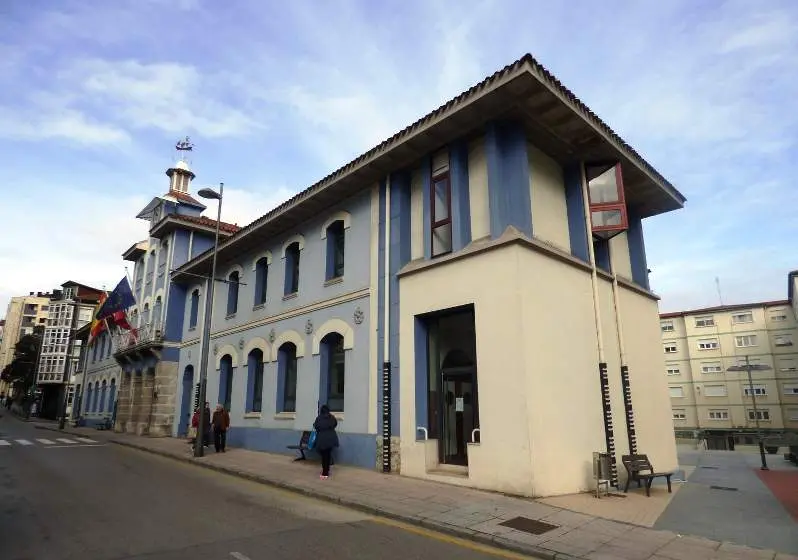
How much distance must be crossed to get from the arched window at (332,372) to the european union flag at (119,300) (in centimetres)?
1456

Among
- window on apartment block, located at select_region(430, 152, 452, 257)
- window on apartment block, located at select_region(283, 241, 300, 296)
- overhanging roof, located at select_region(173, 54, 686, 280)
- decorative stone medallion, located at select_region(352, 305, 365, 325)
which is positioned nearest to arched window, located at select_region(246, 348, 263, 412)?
window on apartment block, located at select_region(283, 241, 300, 296)

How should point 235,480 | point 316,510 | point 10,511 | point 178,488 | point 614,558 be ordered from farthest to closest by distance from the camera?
1. point 235,480
2. point 178,488
3. point 316,510
4. point 10,511
5. point 614,558

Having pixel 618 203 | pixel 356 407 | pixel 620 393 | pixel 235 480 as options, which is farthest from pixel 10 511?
pixel 618 203

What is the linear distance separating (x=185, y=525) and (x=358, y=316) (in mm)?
7119

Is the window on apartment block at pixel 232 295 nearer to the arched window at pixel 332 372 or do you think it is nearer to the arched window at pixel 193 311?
the arched window at pixel 193 311

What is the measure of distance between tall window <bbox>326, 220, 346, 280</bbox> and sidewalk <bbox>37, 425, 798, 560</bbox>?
19.6ft

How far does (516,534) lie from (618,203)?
8255 mm

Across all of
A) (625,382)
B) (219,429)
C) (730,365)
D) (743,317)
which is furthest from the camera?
(743,317)

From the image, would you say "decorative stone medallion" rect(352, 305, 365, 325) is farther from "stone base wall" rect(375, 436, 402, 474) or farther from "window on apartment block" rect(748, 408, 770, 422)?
"window on apartment block" rect(748, 408, 770, 422)

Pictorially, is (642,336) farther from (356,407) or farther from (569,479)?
(356,407)

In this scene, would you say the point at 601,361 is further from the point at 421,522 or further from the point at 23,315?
the point at 23,315

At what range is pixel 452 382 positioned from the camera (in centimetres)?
→ 1141

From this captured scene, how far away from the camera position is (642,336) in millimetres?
13383

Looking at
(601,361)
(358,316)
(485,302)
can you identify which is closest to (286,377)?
(358,316)
